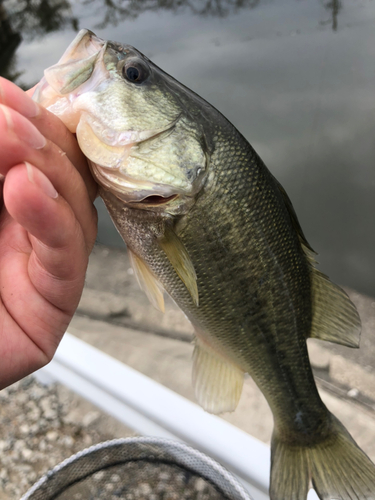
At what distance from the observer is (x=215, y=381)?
1.02 m

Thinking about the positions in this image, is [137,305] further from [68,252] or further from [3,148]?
[3,148]

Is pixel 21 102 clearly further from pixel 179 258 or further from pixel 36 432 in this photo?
pixel 36 432

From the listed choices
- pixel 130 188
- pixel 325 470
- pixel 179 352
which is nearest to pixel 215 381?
pixel 325 470

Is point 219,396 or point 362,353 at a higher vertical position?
point 219,396

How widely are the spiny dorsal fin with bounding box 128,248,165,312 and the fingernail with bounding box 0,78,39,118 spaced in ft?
1.26

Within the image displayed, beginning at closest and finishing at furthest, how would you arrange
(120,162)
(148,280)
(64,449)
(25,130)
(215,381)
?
(25,130) → (120,162) → (148,280) → (215,381) → (64,449)

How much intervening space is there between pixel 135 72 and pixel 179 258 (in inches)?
14.7

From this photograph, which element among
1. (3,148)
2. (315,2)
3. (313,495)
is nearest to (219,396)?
(313,495)

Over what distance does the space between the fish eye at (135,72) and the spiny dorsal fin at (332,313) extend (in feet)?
1.94

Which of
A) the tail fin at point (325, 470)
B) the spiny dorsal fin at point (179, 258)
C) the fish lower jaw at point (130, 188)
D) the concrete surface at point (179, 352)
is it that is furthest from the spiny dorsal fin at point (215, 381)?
the concrete surface at point (179, 352)

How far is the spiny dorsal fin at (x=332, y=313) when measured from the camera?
0.91m

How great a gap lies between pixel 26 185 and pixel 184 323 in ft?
6.46

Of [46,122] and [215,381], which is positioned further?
[215,381]

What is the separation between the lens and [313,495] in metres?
1.10
